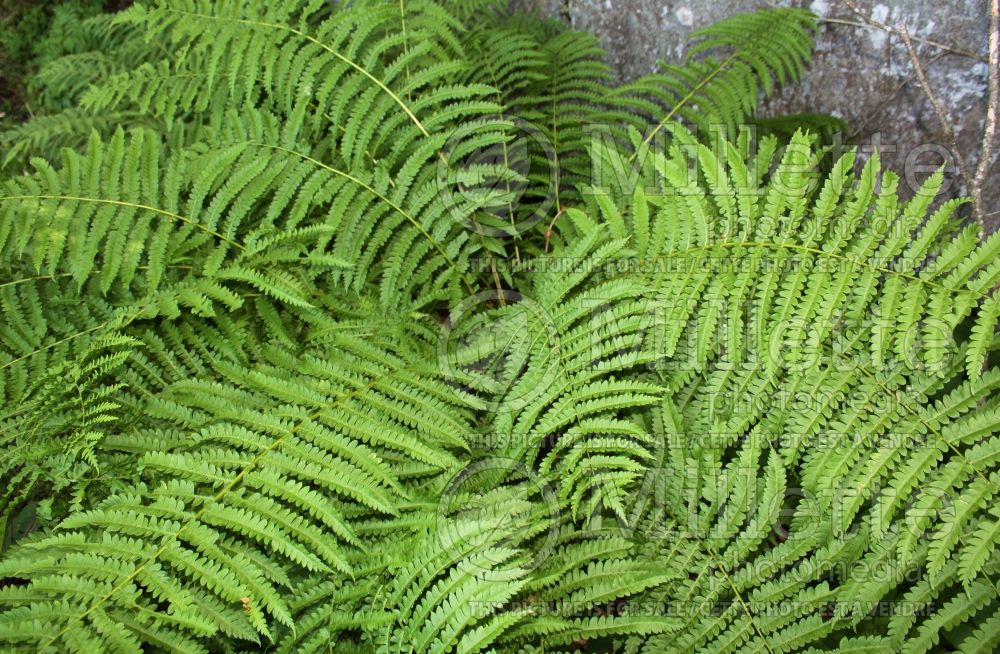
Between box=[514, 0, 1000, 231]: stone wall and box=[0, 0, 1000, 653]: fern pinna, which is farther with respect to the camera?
box=[514, 0, 1000, 231]: stone wall

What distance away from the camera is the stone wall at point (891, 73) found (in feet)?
8.43

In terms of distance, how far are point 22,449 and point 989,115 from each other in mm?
3296

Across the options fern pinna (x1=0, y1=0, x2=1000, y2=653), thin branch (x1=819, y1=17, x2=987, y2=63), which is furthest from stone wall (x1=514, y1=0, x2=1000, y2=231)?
fern pinna (x1=0, y1=0, x2=1000, y2=653)

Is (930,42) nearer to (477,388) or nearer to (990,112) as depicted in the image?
(990,112)

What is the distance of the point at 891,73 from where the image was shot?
107 inches

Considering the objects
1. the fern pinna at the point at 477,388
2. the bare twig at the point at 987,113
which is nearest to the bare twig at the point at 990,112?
the bare twig at the point at 987,113

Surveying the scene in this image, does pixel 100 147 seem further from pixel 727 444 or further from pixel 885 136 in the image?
pixel 885 136

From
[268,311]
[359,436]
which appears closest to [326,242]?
[268,311]

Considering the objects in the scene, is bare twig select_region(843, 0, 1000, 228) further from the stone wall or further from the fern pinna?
the fern pinna

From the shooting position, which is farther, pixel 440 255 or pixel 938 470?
pixel 440 255

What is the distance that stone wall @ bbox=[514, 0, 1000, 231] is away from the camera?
2.57m

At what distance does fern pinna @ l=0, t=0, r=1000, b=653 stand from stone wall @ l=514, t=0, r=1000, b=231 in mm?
131

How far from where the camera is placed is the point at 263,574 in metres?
1.96

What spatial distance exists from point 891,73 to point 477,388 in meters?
1.94
